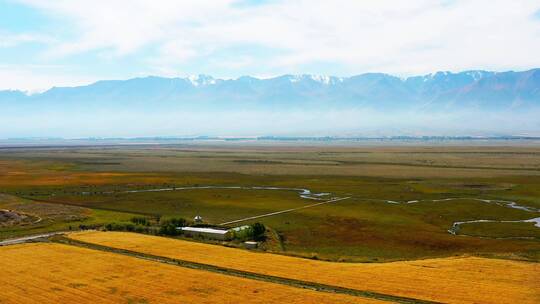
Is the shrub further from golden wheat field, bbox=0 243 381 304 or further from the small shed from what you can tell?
golden wheat field, bbox=0 243 381 304

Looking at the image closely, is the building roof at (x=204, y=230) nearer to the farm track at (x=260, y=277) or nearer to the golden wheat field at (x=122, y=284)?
the farm track at (x=260, y=277)

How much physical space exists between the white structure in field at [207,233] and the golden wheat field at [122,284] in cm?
1436

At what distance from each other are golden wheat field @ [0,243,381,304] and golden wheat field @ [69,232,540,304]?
3842mm

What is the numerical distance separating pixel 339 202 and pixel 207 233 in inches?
1426

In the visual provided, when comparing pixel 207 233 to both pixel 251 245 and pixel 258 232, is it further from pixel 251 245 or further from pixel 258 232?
pixel 251 245

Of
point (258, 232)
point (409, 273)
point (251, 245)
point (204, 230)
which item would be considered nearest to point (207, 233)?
point (204, 230)

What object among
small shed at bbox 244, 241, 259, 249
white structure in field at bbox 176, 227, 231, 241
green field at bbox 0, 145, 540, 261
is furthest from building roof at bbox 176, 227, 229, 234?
green field at bbox 0, 145, 540, 261

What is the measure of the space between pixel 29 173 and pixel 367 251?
12189cm

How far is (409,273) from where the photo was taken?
42969 millimetres

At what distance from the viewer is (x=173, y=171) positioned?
514 ft

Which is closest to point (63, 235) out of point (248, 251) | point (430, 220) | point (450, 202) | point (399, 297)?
point (248, 251)

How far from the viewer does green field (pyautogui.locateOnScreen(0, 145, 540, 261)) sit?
60.8 meters

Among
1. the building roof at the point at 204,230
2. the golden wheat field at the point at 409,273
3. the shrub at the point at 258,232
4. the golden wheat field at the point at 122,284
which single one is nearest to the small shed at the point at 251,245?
the golden wheat field at the point at 409,273

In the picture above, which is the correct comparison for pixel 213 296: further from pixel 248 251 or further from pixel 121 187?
pixel 121 187
